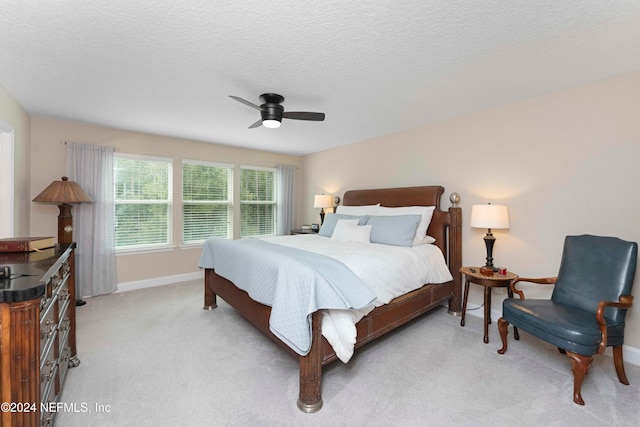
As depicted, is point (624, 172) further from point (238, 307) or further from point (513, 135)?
point (238, 307)

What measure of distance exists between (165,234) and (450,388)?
14.3 ft

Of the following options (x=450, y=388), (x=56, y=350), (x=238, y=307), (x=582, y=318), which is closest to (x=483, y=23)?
(x=582, y=318)

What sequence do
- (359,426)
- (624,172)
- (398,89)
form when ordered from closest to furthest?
(359,426) → (624,172) → (398,89)

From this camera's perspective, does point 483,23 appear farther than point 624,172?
No

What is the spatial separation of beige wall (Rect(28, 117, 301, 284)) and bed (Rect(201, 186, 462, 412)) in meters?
1.48

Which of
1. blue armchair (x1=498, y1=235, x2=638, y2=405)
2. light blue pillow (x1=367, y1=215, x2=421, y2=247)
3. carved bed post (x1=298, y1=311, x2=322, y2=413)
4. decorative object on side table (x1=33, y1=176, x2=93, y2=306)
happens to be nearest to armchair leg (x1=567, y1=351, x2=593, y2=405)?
blue armchair (x1=498, y1=235, x2=638, y2=405)

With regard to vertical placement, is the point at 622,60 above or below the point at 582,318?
above

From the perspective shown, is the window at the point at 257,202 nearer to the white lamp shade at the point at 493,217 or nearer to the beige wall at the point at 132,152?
the beige wall at the point at 132,152

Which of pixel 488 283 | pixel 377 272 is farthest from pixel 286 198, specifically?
pixel 488 283

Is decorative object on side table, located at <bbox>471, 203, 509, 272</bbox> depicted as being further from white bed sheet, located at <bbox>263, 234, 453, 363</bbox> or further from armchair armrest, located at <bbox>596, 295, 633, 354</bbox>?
armchair armrest, located at <bbox>596, 295, 633, 354</bbox>

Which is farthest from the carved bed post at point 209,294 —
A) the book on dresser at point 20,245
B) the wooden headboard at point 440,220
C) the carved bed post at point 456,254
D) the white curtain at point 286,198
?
the carved bed post at point 456,254

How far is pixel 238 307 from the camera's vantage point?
2.74m

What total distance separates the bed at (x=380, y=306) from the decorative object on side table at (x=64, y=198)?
1.74m

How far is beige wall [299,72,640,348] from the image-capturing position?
92.4 inches
